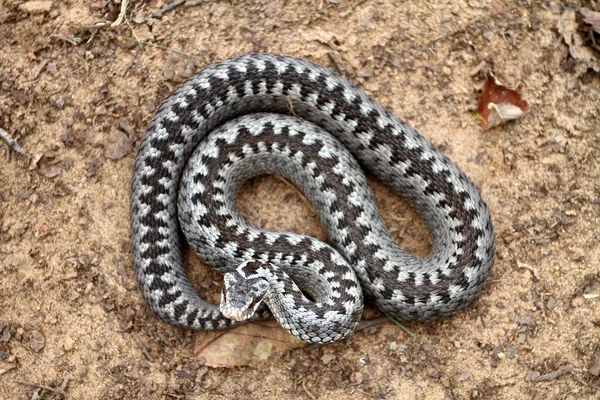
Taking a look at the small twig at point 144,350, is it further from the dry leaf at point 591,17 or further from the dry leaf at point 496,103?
the dry leaf at point 591,17

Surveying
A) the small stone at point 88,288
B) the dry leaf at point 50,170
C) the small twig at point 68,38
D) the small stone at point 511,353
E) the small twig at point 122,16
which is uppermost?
the small twig at point 122,16

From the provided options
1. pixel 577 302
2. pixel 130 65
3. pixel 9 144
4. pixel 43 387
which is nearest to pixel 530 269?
pixel 577 302

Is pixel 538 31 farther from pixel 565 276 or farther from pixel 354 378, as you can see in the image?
pixel 354 378

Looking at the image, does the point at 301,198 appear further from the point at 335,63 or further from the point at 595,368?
the point at 595,368

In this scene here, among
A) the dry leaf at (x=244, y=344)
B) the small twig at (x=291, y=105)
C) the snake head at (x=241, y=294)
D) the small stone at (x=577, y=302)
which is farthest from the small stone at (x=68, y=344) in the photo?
the small stone at (x=577, y=302)

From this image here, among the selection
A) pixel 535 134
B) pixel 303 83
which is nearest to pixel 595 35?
pixel 535 134
